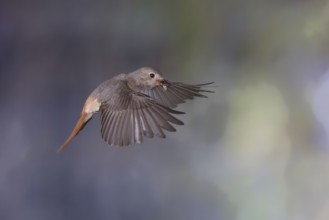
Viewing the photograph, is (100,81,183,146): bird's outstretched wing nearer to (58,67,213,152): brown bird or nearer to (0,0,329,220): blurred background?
(58,67,213,152): brown bird

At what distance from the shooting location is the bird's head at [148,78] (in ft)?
3.92

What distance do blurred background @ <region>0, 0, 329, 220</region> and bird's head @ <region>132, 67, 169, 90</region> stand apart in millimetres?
446

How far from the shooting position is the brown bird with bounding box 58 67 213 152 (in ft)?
3.35

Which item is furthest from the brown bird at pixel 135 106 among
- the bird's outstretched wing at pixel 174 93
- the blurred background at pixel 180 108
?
the blurred background at pixel 180 108

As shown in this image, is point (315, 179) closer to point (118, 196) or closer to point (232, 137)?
point (232, 137)

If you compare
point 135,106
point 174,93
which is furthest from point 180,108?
point 135,106

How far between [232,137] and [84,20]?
625mm

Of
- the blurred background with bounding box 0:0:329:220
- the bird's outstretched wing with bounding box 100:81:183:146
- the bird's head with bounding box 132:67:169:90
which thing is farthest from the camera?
the blurred background with bounding box 0:0:329:220

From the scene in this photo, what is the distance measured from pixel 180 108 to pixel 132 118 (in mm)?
590

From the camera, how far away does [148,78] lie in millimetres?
Result: 1197

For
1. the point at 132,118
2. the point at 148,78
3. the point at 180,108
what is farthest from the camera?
the point at 180,108

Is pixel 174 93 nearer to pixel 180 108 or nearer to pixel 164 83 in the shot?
pixel 164 83

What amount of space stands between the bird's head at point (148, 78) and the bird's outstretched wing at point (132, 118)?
0.06 meters

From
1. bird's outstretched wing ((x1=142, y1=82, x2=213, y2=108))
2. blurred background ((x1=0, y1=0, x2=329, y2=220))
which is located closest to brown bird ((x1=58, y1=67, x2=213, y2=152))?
bird's outstretched wing ((x1=142, y1=82, x2=213, y2=108))
